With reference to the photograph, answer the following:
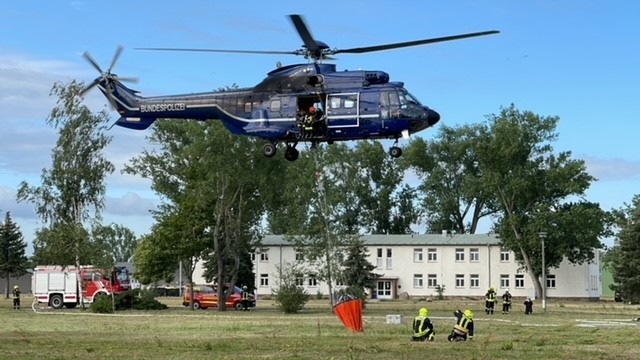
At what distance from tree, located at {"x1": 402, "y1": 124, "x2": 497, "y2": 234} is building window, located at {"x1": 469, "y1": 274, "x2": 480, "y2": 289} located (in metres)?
9.29

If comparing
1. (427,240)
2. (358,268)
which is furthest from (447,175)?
(358,268)

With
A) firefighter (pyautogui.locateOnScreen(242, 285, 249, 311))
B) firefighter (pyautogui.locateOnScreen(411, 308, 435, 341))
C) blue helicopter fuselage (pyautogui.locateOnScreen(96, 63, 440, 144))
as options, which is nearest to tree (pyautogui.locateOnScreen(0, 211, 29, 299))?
firefighter (pyautogui.locateOnScreen(242, 285, 249, 311))

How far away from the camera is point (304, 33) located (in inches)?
1084

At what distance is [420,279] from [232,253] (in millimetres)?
37340

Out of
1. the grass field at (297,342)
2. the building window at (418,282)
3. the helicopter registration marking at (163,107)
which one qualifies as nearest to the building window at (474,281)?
the building window at (418,282)

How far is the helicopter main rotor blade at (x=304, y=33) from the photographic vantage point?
86.2 ft

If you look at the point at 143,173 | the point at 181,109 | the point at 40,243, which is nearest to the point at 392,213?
the point at 143,173

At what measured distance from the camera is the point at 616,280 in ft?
225

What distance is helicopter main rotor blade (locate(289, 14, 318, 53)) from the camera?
26266mm

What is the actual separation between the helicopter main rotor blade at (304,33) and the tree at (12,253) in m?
69.6

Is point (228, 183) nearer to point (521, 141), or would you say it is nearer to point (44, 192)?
point (44, 192)

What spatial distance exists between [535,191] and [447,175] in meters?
18.1

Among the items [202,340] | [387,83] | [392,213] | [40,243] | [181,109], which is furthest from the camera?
[392,213]

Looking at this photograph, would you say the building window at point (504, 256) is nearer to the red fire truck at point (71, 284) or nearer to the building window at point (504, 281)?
the building window at point (504, 281)
